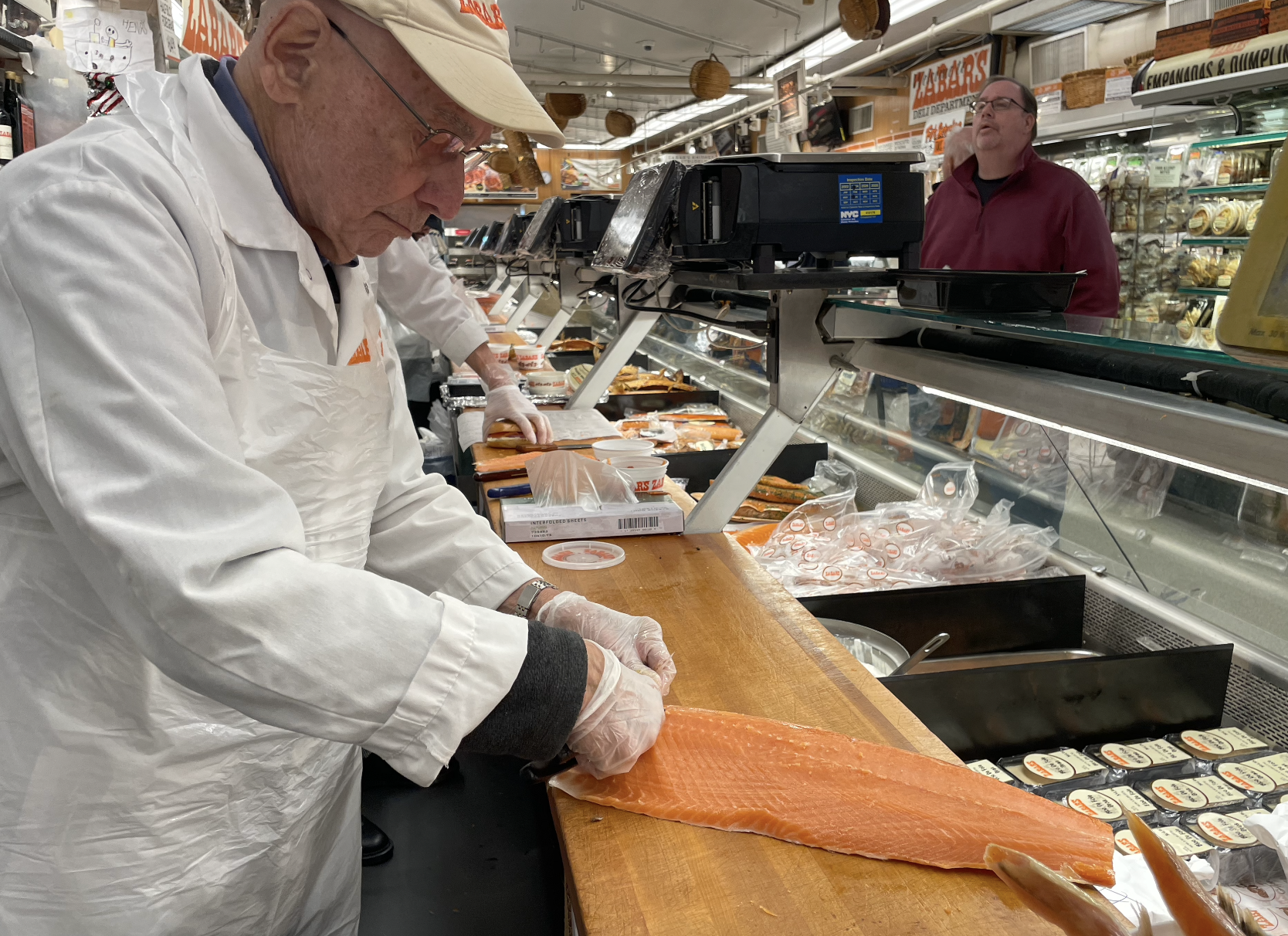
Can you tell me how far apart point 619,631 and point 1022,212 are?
3574 mm

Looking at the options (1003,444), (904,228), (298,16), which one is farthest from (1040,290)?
(298,16)

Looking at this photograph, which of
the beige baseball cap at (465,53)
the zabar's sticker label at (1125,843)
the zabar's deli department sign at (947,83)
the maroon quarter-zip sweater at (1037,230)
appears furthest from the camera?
the zabar's deli department sign at (947,83)

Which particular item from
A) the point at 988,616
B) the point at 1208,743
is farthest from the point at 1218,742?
the point at 988,616

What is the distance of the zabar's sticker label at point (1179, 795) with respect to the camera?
164cm

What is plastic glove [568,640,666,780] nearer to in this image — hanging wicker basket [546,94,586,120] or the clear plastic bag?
the clear plastic bag

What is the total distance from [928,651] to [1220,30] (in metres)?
4.97

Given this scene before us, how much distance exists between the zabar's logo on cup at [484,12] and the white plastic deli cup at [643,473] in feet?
4.98

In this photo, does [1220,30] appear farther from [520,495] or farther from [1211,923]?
[1211,923]

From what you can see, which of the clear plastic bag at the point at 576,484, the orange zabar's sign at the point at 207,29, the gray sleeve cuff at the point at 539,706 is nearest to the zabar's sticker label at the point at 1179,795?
the gray sleeve cuff at the point at 539,706

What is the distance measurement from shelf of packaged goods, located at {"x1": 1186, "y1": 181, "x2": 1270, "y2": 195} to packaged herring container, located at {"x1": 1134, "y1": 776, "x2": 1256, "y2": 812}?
5091mm

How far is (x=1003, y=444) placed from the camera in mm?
2758

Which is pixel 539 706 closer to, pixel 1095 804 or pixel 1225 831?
pixel 1095 804

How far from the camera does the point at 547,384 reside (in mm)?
4438

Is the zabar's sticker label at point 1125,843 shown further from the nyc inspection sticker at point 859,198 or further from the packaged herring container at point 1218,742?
the nyc inspection sticker at point 859,198
